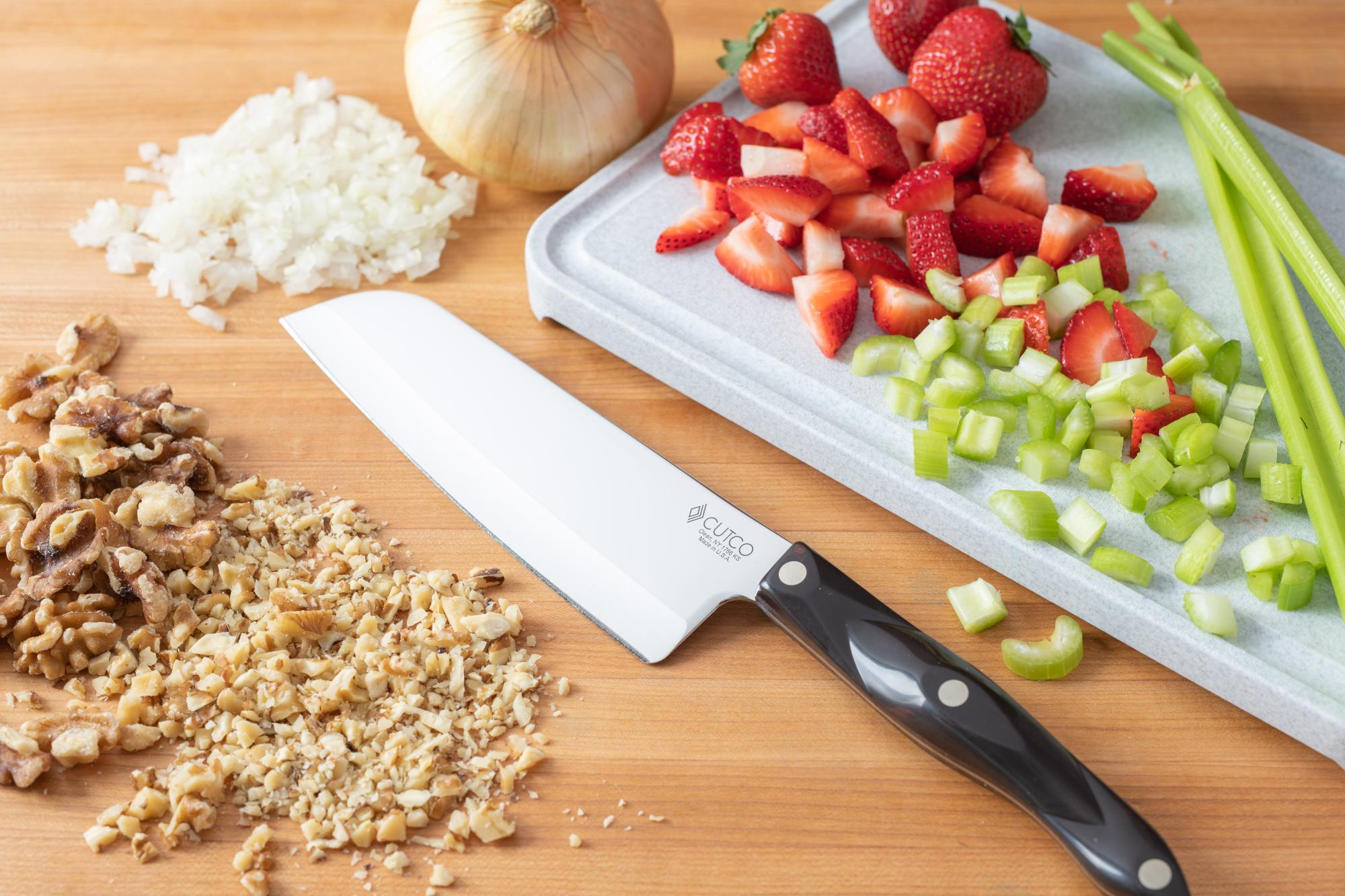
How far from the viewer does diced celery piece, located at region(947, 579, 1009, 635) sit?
1442 millimetres

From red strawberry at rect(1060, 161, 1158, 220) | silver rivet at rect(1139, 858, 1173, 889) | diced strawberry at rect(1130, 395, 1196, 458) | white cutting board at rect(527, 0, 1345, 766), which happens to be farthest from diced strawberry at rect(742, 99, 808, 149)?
silver rivet at rect(1139, 858, 1173, 889)

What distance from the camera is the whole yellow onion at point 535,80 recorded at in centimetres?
184

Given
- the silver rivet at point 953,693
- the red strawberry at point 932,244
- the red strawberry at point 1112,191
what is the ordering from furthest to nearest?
the red strawberry at point 1112,191
the red strawberry at point 932,244
the silver rivet at point 953,693

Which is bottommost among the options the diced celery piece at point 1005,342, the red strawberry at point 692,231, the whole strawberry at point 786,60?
the diced celery piece at point 1005,342

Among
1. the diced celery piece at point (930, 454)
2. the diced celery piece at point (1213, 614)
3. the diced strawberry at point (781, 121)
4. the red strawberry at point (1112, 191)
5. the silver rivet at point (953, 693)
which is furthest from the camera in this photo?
the diced strawberry at point (781, 121)

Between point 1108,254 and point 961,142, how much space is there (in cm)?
31

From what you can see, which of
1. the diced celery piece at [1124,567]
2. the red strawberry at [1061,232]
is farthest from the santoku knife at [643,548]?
the red strawberry at [1061,232]

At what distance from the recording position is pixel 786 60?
6.33 feet

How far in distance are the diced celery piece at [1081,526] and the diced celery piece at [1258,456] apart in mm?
232

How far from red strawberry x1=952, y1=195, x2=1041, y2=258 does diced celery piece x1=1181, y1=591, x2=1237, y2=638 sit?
2.12 ft

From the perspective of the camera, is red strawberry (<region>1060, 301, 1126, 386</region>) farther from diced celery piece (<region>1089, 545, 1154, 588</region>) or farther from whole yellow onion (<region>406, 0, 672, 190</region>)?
whole yellow onion (<region>406, 0, 672, 190</region>)

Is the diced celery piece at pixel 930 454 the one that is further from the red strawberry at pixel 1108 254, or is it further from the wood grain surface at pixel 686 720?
the red strawberry at pixel 1108 254

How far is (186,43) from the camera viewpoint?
2.39m

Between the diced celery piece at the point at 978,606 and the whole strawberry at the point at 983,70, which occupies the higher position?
the whole strawberry at the point at 983,70
